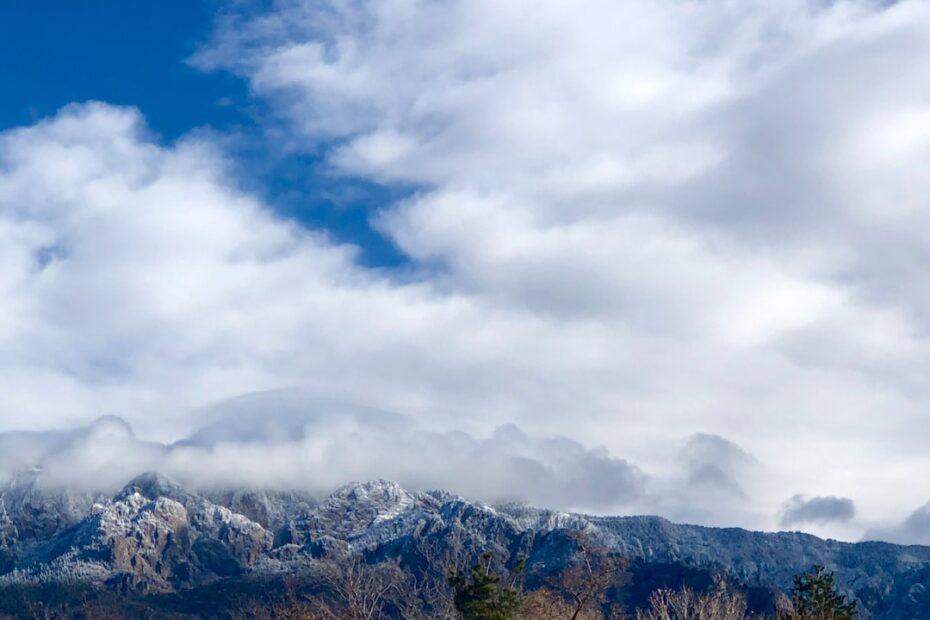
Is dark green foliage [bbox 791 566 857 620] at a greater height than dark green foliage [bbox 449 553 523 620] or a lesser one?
greater

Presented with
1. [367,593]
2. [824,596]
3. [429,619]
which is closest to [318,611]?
[367,593]

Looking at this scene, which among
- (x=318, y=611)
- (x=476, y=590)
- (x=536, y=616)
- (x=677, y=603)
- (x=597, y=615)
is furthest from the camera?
(x=677, y=603)

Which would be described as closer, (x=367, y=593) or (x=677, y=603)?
(x=367, y=593)

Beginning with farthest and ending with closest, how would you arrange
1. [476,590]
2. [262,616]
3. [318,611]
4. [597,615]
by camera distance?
[262,616]
[597,615]
[318,611]
[476,590]

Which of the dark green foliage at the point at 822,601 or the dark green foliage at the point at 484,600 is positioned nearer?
the dark green foliage at the point at 484,600

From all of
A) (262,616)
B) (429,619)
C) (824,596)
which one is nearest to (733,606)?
(824,596)

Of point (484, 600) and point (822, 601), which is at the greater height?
point (822, 601)

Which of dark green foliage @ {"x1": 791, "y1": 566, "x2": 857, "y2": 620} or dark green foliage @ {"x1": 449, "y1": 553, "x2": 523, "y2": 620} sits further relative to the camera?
dark green foliage @ {"x1": 791, "y1": 566, "x2": 857, "y2": 620}

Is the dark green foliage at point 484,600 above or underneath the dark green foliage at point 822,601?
underneath

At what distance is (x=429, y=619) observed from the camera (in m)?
165

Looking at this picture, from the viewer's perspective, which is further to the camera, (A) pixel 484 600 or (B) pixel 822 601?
(B) pixel 822 601

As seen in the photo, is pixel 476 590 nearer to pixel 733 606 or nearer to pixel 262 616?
pixel 733 606

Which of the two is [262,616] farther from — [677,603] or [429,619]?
[677,603]

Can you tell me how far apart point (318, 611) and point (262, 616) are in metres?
61.5
